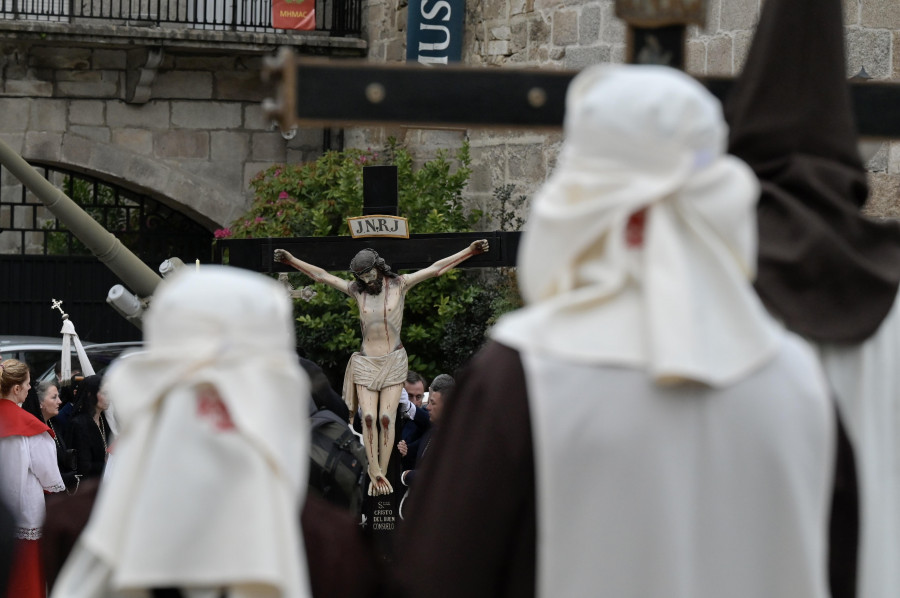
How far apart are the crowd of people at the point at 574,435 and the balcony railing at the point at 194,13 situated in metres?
15.9

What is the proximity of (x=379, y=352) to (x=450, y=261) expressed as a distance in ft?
2.96

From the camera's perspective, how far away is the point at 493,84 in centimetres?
278

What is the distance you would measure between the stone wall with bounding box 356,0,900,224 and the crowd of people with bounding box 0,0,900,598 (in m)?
10.1

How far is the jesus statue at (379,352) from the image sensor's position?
10500mm

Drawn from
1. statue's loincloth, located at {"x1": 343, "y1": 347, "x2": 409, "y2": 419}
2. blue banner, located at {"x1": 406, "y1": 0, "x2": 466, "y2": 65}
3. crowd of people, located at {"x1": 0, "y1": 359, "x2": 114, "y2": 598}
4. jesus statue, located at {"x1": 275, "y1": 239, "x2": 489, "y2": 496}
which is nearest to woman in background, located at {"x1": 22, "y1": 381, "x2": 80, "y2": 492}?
crowd of people, located at {"x1": 0, "y1": 359, "x2": 114, "y2": 598}

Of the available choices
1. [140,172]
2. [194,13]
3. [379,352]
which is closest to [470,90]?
[379,352]

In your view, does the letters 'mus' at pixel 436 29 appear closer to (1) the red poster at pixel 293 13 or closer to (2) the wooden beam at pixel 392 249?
(1) the red poster at pixel 293 13

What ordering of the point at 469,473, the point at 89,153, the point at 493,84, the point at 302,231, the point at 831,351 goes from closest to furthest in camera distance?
the point at 469,473 → the point at 831,351 → the point at 493,84 → the point at 302,231 → the point at 89,153

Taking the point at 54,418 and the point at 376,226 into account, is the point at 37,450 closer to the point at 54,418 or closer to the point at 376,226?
the point at 54,418

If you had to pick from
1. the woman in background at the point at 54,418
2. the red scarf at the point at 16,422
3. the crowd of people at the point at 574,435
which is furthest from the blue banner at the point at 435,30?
the crowd of people at the point at 574,435

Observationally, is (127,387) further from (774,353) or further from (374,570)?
(774,353)

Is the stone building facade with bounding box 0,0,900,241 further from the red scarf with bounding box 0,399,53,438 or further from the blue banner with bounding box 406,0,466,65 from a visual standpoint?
the red scarf with bounding box 0,399,53,438

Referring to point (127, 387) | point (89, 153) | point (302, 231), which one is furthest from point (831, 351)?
point (89, 153)

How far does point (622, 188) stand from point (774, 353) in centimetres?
31
